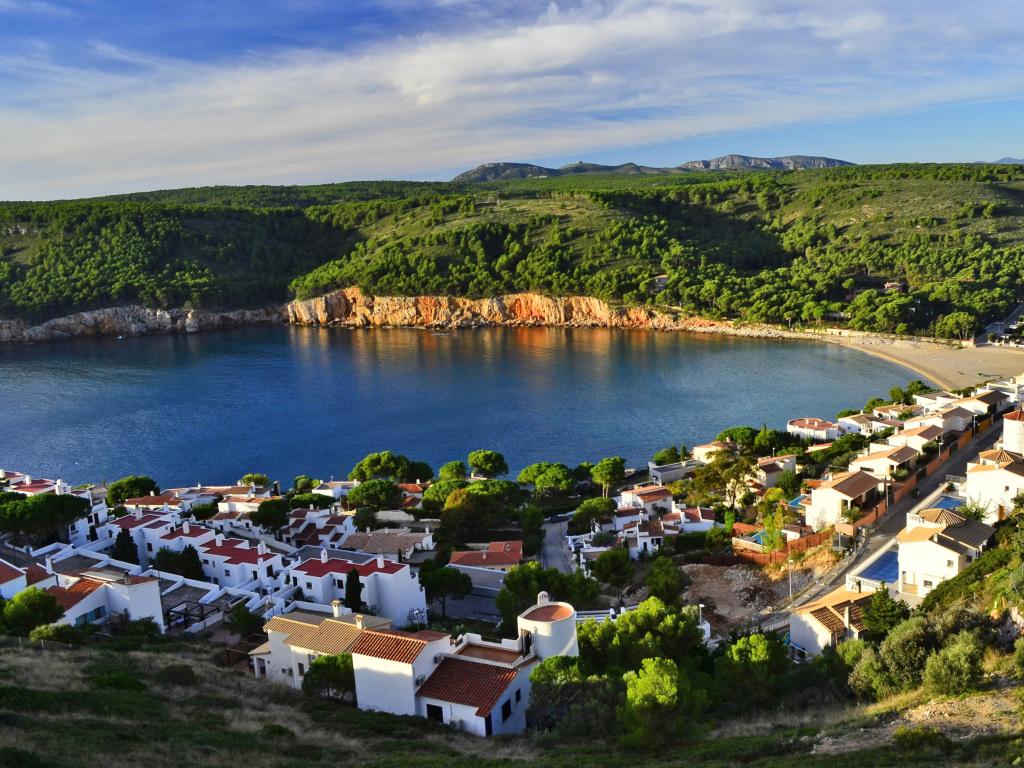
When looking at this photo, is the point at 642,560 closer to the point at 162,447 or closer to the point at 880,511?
the point at 880,511

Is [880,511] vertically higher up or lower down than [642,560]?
higher up

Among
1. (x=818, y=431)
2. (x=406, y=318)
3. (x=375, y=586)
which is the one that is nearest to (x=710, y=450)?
(x=818, y=431)

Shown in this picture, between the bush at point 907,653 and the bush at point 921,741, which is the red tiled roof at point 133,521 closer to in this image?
the bush at point 907,653

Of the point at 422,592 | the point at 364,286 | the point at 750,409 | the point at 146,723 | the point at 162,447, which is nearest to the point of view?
the point at 146,723

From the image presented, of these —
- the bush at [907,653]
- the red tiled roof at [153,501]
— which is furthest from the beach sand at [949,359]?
the red tiled roof at [153,501]

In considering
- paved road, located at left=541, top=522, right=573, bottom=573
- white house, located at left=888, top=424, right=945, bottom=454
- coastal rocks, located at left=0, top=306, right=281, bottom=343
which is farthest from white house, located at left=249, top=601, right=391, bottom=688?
coastal rocks, located at left=0, top=306, right=281, bottom=343

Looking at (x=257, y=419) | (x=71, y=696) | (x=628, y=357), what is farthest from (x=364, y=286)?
(x=71, y=696)

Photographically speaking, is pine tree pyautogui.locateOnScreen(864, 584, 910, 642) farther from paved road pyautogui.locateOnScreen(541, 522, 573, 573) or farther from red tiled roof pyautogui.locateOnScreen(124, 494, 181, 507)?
red tiled roof pyautogui.locateOnScreen(124, 494, 181, 507)
